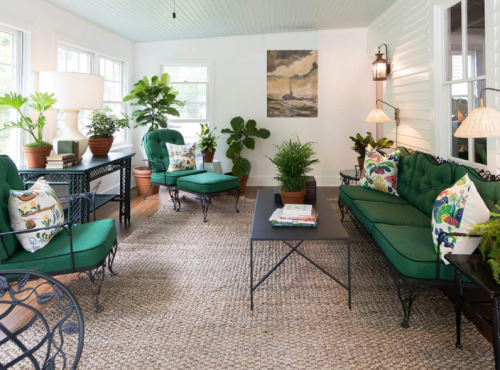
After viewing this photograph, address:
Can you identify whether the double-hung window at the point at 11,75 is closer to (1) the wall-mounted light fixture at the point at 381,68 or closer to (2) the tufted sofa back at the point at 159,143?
(2) the tufted sofa back at the point at 159,143

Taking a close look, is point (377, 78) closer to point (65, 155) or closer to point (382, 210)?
point (382, 210)

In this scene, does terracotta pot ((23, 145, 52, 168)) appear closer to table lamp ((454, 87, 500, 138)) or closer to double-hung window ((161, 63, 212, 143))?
table lamp ((454, 87, 500, 138))

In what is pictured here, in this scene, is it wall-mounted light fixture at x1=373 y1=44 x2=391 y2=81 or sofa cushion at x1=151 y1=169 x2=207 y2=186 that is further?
wall-mounted light fixture at x1=373 y1=44 x2=391 y2=81

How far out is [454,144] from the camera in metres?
3.73

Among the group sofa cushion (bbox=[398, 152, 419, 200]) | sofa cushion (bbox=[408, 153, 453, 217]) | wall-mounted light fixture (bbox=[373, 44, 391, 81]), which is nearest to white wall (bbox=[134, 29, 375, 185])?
wall-mounted light fixture (bbox=[373, 44, 391, 81])

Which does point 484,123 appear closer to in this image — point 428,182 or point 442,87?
point 428,182

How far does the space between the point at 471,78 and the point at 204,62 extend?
15.5 ft

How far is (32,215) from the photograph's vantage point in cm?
240

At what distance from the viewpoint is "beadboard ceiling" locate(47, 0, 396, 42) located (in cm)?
475

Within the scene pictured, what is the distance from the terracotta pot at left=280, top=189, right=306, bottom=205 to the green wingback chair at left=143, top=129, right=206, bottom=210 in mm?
2281

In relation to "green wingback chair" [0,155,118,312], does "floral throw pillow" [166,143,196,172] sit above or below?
above

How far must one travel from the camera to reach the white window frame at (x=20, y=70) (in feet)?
12.8

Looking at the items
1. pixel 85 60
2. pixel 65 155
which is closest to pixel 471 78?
pixel 65 155

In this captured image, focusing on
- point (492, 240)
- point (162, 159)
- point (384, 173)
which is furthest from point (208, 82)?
point (492, 240)
